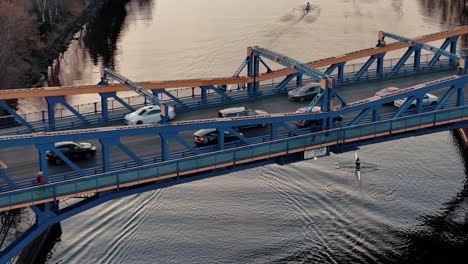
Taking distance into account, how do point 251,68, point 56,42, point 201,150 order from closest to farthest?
point 201,150 < point 251,68 < point 56,42

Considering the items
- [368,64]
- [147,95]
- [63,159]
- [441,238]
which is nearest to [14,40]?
[368,64]

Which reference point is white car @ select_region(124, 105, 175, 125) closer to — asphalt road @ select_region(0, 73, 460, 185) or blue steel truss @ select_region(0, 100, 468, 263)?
asphalt road @ select_region(0, 73, 460, 185)

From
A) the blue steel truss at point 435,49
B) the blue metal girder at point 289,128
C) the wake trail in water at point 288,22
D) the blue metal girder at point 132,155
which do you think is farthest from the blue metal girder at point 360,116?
the wake trail in water at point 288,22

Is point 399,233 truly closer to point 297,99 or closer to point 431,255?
point 431,255

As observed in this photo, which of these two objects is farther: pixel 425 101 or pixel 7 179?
pixel 425 101

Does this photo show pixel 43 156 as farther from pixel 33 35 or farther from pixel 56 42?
pixel 56 42
